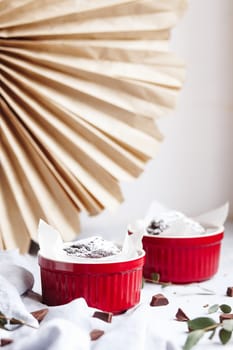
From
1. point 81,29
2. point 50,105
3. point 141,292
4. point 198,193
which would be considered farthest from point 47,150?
point 198,193

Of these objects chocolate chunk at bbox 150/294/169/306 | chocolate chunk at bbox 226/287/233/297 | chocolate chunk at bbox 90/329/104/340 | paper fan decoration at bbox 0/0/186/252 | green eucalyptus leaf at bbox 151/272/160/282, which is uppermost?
paper fan decoration at bbox 0/0/186/252

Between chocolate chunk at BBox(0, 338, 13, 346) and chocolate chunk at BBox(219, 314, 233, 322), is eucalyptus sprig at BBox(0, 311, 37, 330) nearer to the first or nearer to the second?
chocolate chunk at BBox(0, 338, 13, 346)

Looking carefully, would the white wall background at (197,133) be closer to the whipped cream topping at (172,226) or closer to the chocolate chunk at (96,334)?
the whipped cream topping at (172,226)

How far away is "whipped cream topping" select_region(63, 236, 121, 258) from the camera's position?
2.64 feet

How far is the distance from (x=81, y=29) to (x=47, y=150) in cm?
20

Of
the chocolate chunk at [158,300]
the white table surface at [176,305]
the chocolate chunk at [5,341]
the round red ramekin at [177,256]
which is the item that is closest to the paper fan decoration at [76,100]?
the white table surface at [176,305]

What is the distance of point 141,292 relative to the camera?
0.89 meters

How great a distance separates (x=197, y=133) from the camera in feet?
4.59

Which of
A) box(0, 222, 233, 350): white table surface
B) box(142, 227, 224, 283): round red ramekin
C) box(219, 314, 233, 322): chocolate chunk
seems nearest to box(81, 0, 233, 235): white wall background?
box(0, 222, 233, 350): white table surface

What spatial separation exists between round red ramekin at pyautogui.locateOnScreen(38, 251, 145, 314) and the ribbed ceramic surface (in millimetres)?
150

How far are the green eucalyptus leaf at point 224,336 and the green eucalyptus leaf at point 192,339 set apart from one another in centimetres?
3

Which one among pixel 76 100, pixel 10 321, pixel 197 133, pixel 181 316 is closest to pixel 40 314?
pixel 10 321

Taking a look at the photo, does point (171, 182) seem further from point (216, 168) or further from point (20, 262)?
point (20, 262)

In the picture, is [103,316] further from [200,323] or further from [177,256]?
[177,256]
